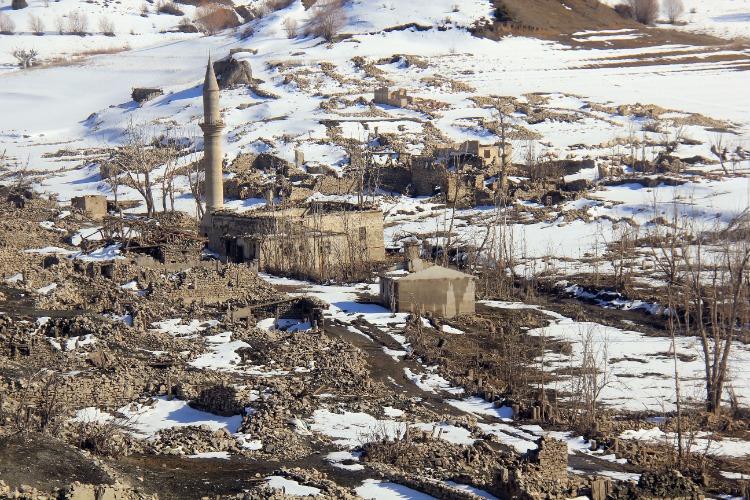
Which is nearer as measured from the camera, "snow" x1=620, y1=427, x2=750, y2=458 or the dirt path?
"snow" x1=620, y1=427, x2=750, y2=458

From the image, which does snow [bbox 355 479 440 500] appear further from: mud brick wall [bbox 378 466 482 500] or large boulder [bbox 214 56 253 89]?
large boulder [bbox 214 56 253 89]

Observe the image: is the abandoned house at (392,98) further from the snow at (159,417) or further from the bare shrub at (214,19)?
the snow at (159,417)

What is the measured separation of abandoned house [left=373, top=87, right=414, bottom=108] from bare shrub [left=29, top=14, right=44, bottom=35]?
52.7 meters

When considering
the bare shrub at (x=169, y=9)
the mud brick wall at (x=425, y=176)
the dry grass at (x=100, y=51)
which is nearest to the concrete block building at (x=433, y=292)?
the mud brick wall at (x=425, y=176)

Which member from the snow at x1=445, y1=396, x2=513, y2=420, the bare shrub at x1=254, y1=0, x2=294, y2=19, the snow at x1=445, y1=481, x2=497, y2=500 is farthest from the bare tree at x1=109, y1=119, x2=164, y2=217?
Result: the bare shrub at x1=254, y1=0, x2=294, y2=19

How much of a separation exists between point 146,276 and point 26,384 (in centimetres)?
1144

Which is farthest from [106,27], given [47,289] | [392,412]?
[392,412]

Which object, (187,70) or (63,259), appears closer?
(63,259)

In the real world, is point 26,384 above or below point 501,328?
above

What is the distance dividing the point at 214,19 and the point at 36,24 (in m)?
16.4

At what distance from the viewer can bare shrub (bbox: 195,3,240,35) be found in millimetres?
116062

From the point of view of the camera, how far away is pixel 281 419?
20281mm

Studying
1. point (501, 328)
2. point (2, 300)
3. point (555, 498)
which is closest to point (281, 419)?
point (555, 498)

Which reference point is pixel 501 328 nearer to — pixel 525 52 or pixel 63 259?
pixel 63 259
